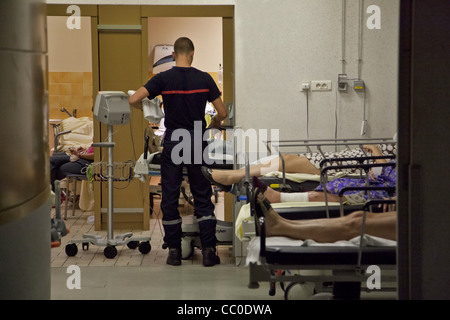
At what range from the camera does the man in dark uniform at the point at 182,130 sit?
230 inches

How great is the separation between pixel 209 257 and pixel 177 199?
54 cm

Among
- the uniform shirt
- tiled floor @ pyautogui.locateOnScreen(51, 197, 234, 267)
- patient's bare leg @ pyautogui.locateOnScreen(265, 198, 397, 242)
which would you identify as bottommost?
tiled floor @ pyautogui.locateOnScreen(51, 197, 234, 267)

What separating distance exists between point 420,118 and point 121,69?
491 centimetres

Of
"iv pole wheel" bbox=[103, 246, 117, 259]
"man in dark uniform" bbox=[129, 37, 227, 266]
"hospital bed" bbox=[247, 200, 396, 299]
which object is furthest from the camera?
"iv pole wheel" bbox=[103, 246, 117, 259]

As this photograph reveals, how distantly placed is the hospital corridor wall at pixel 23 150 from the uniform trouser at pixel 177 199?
298 cm

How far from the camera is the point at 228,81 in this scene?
22.2ft

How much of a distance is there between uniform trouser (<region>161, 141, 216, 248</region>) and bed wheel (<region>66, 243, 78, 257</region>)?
86 centimetres

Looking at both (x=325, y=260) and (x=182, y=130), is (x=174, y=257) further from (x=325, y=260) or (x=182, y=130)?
(x=325, y=260)

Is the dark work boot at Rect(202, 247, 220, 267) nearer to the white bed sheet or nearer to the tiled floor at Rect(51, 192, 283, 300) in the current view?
the tiled floor at Rect(51, 192, 283, 300)

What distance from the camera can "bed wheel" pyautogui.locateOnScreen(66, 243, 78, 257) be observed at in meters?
6.22

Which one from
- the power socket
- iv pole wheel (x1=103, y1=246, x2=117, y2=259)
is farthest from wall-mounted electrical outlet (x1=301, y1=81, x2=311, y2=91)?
iv pole wheel (x1=103, y1=246, x2=117, y2=259)

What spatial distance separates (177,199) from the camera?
19.5ft
